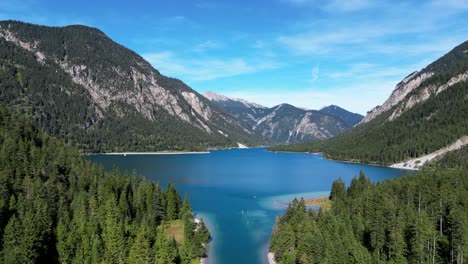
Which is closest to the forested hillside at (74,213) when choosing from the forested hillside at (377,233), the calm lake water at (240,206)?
the calm lake water at (240,206)

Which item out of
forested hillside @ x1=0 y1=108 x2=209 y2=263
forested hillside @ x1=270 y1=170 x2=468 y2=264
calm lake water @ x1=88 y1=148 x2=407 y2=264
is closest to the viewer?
forested hillside @ x1=0 y1=108 x2=209 y2=263

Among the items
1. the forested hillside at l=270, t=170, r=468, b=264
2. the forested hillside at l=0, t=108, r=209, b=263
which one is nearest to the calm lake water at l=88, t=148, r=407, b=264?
the forested hillside at l=0, t=108, r=209, b=263

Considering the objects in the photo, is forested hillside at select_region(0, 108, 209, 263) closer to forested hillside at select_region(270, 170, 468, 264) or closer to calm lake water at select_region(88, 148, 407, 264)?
calm lake water at select_region(88, 148, 407, 264)

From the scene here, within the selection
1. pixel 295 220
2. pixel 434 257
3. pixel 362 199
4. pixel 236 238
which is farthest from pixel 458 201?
pixel 236 238

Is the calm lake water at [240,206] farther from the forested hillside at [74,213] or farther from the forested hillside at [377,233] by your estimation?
the forested hillside at [377,233]

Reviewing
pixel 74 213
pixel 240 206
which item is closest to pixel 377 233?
pixel 74 213
